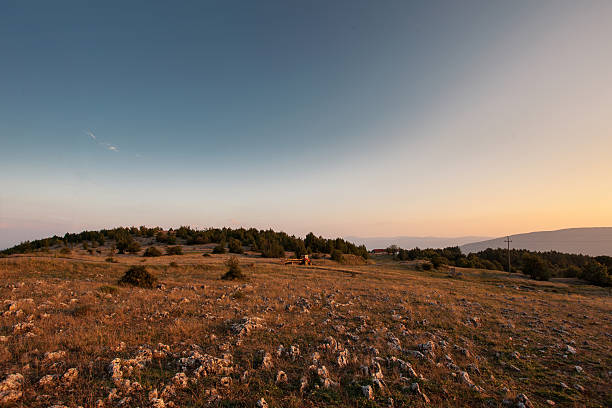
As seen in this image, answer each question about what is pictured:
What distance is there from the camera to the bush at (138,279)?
54.9ft

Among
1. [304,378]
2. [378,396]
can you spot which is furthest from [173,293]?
[378,396]

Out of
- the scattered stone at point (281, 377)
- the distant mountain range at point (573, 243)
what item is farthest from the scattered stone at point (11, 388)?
the distant mountain range at point (573, 243)

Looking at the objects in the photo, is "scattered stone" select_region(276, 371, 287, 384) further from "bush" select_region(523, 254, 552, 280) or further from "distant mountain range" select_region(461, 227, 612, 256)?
"distant mountain range" select_region(461, 227, 612, 256)

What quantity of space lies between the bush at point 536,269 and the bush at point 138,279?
2648 inches

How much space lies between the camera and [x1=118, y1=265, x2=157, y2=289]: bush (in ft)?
54.9

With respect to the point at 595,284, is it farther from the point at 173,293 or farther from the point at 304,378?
the point at 173,293

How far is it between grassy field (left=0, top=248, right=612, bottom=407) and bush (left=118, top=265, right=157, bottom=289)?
402 cm

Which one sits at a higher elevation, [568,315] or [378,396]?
[378,396]

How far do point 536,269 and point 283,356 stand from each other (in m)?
64.2

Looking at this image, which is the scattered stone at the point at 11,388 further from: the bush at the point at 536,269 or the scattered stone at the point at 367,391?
the bush at the point at 536,269

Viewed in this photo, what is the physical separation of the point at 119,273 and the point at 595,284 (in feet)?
252

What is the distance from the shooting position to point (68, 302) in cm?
1138

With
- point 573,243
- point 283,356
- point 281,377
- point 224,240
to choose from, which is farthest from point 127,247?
point 573,243

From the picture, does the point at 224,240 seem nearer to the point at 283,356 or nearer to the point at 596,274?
the point at 283,356
